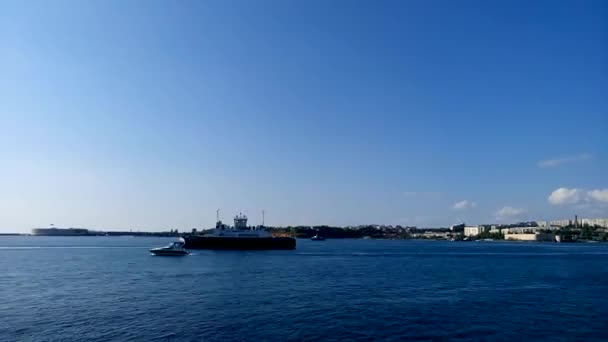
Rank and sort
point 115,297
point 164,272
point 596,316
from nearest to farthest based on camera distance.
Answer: point 596,316 → point 115,297 → point 164,272

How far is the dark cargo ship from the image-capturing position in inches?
5064

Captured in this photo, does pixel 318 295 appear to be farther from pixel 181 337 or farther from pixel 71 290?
pixel 71 290

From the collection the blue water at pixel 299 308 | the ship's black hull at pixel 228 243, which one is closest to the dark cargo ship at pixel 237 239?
the ship's black hull at pixel 228 243

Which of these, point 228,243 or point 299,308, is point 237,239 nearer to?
point 228,243

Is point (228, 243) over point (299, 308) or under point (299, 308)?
over

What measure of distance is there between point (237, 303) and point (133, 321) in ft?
31.7

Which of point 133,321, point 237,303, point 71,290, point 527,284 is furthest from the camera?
point 527,284

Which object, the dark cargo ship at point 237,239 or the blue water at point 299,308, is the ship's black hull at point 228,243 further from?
the blue water at point 299,308

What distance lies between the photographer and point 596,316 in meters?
34.3

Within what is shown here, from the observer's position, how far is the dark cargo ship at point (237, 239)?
422 ft

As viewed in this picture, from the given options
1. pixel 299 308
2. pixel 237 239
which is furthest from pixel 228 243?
pixel 299 308

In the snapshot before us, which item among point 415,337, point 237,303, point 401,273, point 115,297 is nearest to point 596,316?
point 415,337

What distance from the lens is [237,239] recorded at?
424 ft

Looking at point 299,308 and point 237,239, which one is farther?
point 237,239
